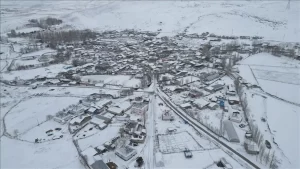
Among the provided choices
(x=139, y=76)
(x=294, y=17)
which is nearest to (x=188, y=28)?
(x=294, y=17)

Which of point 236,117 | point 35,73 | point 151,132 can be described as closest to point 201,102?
point 236,117

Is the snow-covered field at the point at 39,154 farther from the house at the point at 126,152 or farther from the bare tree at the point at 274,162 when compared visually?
the bare tree at the point at 274,162

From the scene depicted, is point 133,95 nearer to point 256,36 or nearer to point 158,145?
point 158,145

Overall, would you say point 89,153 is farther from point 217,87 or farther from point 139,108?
point 217,87

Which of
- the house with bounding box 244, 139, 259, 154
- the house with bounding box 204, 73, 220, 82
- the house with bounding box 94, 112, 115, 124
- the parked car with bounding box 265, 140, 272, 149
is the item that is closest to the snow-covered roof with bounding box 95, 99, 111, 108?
the house with bounding box 94, 112, 115, 124

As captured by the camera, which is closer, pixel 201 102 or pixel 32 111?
pixel 201 102

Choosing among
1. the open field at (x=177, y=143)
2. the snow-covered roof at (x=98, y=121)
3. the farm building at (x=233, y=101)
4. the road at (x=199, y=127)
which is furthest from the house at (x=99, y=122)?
the farm building at (x=233, y=101)

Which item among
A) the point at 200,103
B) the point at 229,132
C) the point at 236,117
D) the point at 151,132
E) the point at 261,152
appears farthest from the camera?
the point at 200,103

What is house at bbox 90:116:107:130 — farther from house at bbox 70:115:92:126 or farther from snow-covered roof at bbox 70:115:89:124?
snow-covered roof at bbox 70:115:89:124
